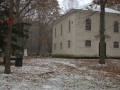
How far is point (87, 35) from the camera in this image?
2889cm

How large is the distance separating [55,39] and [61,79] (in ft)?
89.5

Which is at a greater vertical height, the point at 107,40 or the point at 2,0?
the point at 2,0

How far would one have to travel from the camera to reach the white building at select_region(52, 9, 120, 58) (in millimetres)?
28344

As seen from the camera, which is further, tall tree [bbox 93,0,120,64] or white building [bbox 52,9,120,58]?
white building [bbox 52,9,120,58]

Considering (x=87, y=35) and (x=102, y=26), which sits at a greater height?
(x=102, y=26)

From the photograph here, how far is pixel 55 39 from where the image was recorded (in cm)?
3819

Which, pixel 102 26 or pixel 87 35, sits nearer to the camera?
pixel 102 26

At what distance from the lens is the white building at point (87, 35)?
28344mm

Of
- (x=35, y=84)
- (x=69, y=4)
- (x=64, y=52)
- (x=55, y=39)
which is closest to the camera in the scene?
(x=35, y=84)

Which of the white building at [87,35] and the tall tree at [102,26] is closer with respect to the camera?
the tall tree at [102,26]

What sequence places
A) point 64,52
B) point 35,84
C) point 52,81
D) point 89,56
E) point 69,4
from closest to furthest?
point 35,84 < point 52,81 < point 89,56 < point 64,52 < point 69,4

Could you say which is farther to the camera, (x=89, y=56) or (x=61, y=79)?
(x=89, y=56)

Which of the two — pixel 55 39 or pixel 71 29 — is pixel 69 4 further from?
pixel 71 29

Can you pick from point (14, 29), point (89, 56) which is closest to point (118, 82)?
point (14, 29)
